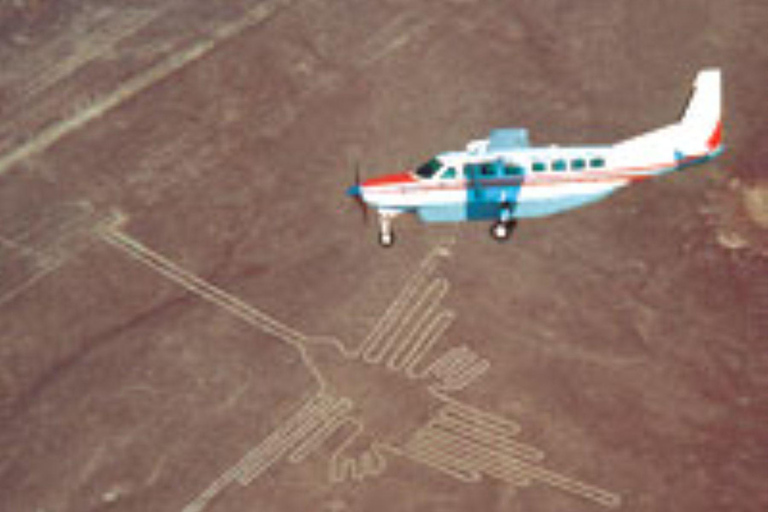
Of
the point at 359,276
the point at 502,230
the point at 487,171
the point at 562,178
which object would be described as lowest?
the point at 359,276

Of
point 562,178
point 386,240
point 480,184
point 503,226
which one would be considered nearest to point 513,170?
point 480,184

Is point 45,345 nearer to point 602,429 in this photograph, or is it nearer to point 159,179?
point 159,179

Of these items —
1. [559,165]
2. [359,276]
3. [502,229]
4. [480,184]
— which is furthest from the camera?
[502,229]

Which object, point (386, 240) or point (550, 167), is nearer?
point (550, 167)

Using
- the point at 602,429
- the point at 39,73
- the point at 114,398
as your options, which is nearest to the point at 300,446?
the point at 114,398

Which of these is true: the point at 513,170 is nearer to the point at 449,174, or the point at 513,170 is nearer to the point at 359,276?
the point at 449,174

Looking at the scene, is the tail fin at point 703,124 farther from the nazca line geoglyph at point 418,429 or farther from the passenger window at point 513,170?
the nazca line geoglyph at point 418,429

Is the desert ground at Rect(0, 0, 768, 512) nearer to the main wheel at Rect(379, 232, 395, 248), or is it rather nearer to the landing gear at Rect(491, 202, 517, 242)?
the landing gear at Rect(491, 202, 517, 242)

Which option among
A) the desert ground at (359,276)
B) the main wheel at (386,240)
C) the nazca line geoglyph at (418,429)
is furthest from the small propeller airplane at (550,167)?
the nazca line geoglyph at (418,429)
